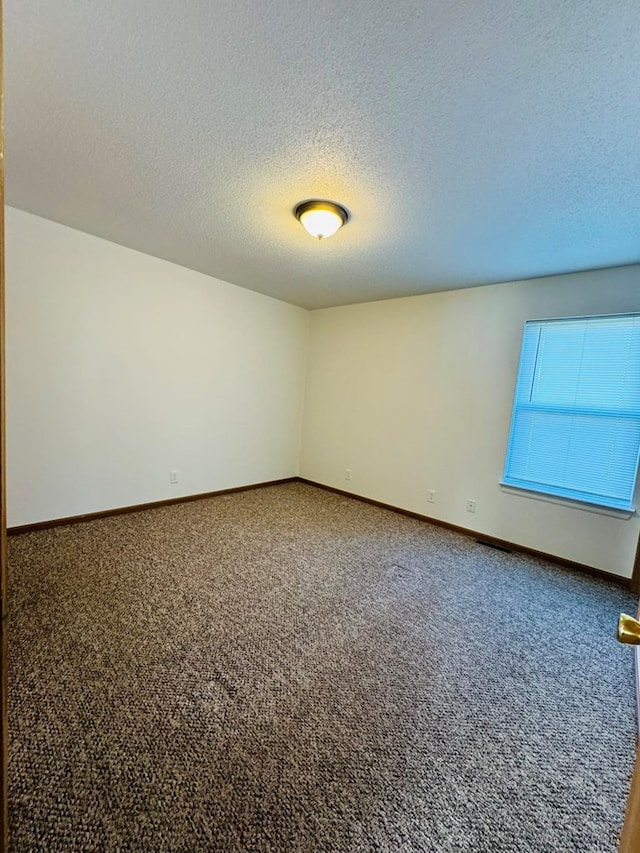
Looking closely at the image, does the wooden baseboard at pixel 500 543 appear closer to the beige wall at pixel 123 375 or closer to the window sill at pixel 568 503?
the window sill at pixel 568 503

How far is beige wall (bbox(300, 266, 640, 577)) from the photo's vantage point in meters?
2.99

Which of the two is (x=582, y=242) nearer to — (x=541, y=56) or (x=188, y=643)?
(x=541, y=56)

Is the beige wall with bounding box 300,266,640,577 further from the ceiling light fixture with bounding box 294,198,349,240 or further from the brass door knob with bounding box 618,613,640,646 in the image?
the brass door knob with bounding box 618,613,640,646

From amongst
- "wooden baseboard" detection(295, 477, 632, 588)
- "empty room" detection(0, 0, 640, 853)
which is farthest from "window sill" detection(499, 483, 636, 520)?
"wooden baseboard" detection(295, 477, 632, 588)

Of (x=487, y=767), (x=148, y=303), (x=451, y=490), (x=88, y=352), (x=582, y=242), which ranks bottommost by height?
(x=487, y=767)

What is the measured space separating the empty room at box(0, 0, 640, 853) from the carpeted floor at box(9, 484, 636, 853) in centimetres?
1

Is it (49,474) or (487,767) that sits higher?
(49,474)

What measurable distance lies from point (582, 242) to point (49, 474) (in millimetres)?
4326

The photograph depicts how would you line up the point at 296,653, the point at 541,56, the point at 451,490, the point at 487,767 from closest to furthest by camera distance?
the point at 541,56 → the point at 487,767 → the point at 296,653 → the point at 451,490

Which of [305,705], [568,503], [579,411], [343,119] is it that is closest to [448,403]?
[579,411]

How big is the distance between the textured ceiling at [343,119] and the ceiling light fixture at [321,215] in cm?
7

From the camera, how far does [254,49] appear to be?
51.2 inches

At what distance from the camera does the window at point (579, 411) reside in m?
2.82

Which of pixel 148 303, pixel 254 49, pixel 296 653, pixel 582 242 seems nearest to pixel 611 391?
pixel 582 242
